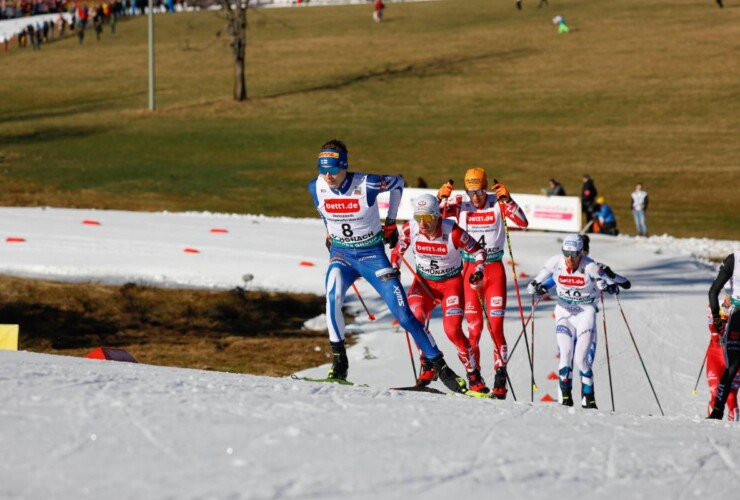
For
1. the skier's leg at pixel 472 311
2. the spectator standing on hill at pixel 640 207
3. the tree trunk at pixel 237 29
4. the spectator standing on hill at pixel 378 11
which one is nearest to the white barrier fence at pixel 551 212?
the spectator standing on hill at pixel 640 207

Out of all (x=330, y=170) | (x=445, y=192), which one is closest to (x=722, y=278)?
(x=445, y=192)

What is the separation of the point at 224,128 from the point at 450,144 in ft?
37.1

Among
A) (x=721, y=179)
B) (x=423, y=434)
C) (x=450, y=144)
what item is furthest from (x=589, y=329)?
(x=450, y=144)

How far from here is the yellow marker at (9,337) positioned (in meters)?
14.6

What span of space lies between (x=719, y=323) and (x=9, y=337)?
859 cm

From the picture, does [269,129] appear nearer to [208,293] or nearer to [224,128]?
[224,128]

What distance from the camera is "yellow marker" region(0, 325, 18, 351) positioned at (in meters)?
14.6

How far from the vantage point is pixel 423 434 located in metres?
9.07

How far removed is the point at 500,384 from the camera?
14203mm

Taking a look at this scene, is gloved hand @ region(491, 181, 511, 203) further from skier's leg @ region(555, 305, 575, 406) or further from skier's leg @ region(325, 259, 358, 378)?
skier's leg @ region(325, 259, 358, 378)

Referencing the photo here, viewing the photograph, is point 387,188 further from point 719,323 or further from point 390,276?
point 719,323

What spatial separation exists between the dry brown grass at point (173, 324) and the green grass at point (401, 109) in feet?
55.4

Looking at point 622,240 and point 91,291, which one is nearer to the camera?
point 91,291

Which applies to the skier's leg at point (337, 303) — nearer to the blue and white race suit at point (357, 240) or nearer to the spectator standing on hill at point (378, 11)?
the blue and white race suit at point (357, 240)
